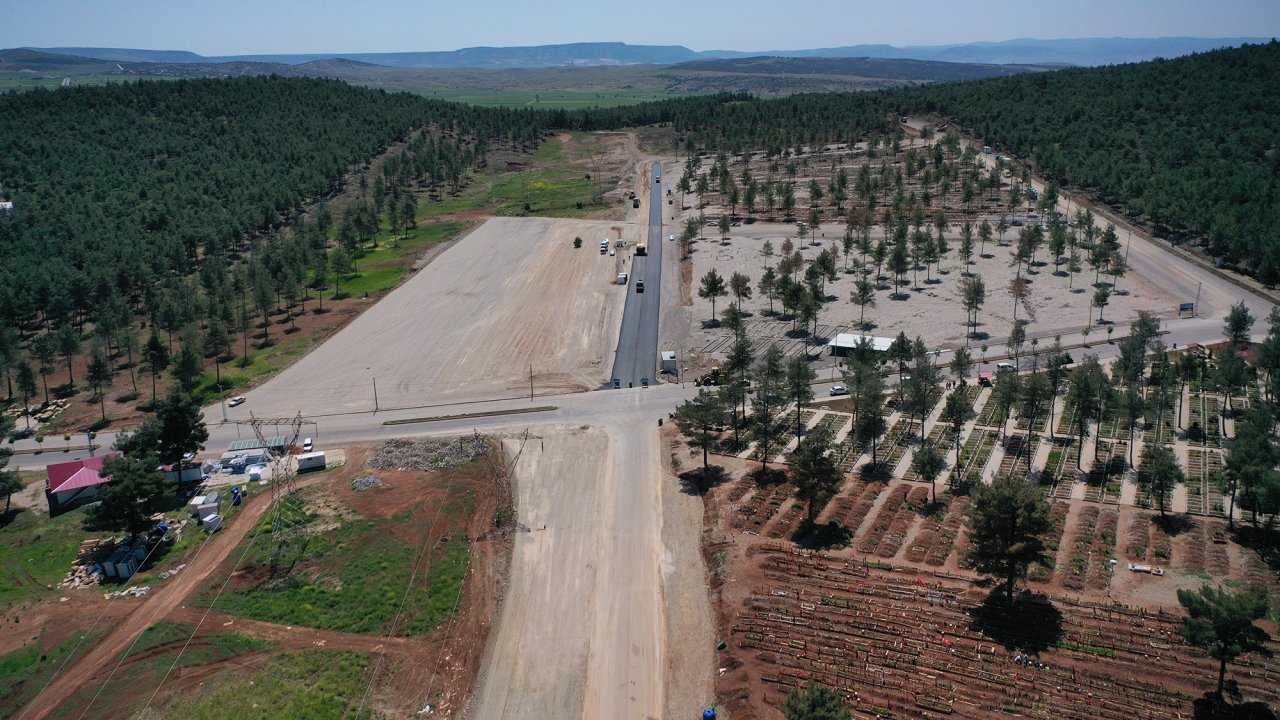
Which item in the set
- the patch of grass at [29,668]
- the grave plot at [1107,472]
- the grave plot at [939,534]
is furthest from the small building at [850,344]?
the patch of grass at [29,668]

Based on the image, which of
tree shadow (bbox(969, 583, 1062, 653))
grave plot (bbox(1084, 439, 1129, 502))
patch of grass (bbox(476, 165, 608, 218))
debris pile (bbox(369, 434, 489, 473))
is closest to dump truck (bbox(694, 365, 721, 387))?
debris pile (bbox(369, 434, 489, 473))

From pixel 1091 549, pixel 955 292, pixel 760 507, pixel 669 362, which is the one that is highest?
pixel 955 292

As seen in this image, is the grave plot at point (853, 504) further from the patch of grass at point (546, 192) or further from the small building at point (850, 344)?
the patch of grass at point (546, 192)

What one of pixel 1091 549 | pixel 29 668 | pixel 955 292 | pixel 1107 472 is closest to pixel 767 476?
pixel 1091 549

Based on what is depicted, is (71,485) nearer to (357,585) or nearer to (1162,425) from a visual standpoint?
(357,585)

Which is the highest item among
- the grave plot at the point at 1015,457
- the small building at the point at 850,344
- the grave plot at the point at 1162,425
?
the small building at the point at 850,344

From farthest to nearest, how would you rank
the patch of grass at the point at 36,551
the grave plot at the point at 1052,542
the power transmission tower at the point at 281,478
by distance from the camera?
the power transmission tower at the point at 281,478 < the patch of grass at the point at 36,551 < the grave plot at the point at 1052,542
